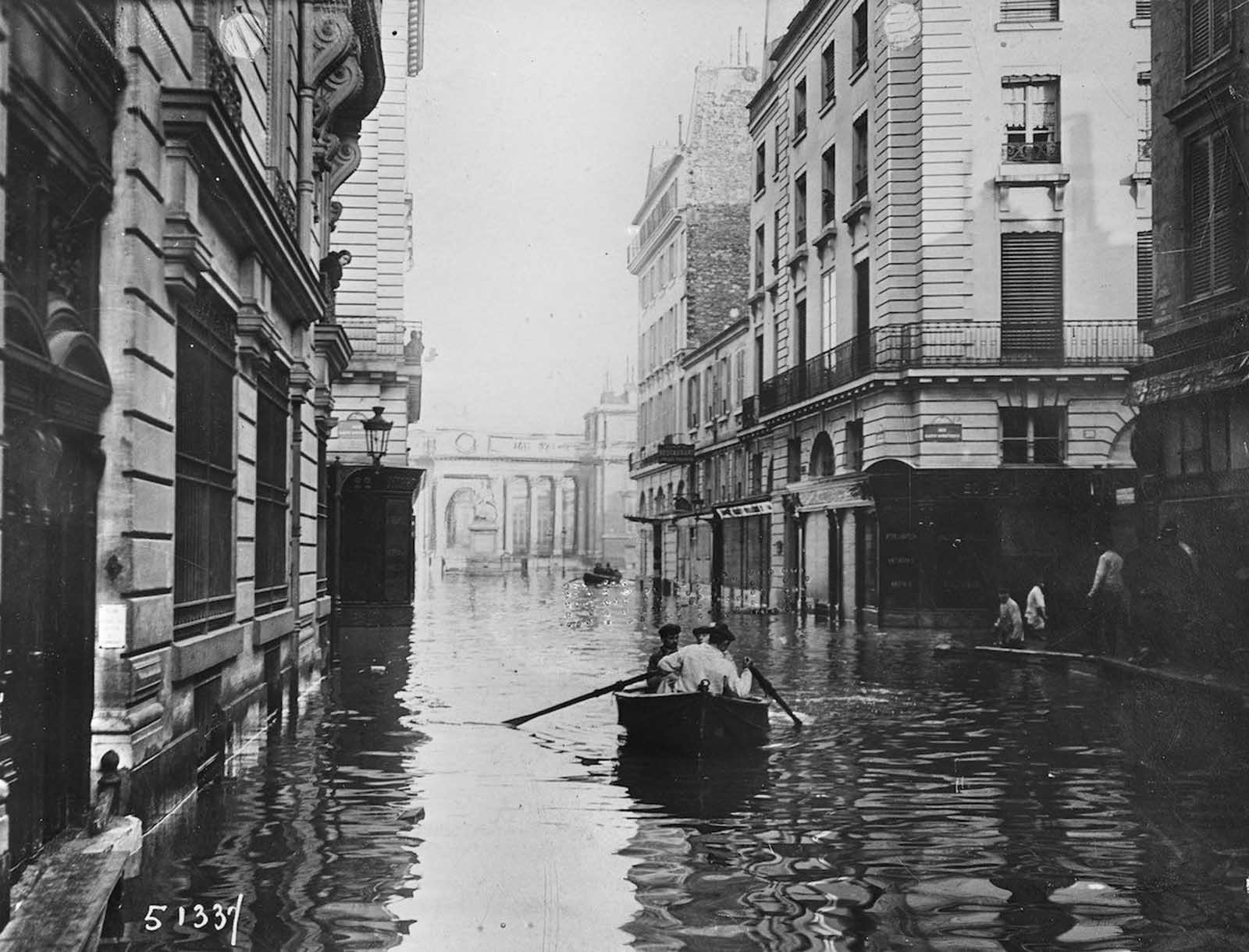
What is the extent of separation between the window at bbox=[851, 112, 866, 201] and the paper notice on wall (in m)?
26.8

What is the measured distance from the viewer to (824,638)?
28484mm

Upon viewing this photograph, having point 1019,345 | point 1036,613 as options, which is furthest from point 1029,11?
point 1036,613

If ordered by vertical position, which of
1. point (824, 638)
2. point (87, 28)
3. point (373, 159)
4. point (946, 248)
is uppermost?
point (373, 159)

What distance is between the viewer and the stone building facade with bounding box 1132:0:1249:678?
17469mm

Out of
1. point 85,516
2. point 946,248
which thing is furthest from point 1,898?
point 946,248

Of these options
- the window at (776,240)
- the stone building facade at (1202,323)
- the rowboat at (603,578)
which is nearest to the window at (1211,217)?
the stone building facade at (1202,323)

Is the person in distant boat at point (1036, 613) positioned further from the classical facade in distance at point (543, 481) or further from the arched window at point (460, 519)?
the arched window at point (460, 519)

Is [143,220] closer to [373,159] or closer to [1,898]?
[1,898]

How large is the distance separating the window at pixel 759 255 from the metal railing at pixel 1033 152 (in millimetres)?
12589

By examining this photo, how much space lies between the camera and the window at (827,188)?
35391 mm

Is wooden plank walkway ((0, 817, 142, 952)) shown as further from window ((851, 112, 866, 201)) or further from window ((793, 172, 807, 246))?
window ((793, 172, 807, 246))

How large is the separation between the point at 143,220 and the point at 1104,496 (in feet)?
81.9

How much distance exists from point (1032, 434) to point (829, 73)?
10.9 metres

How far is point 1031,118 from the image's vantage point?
30000 millimetres
